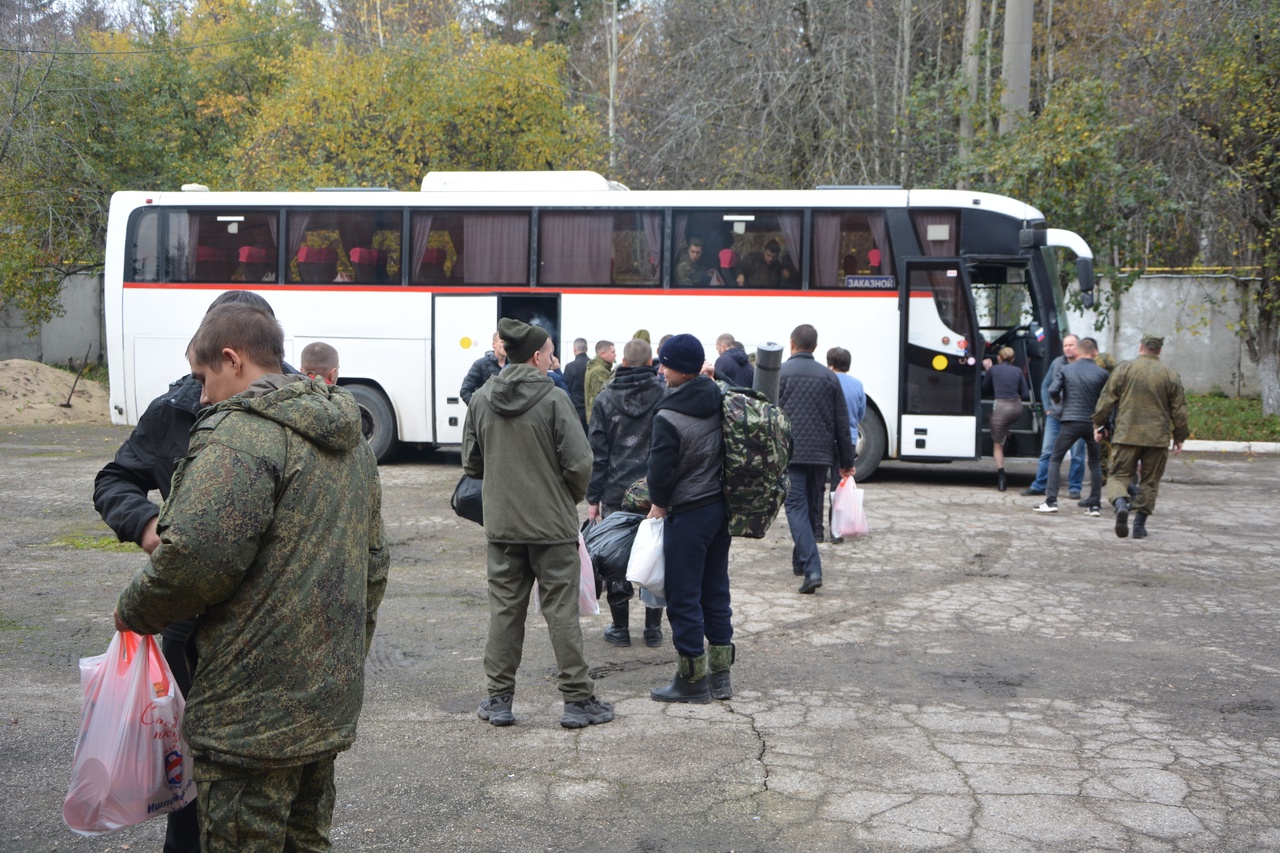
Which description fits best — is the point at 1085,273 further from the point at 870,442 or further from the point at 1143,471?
the point at 1143,471

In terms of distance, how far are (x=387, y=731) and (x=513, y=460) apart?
1330 mm

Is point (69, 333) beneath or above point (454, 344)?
beneath

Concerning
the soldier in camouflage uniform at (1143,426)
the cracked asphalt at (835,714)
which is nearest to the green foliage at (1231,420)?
the soldier in camouflage uniform at (1143,426)

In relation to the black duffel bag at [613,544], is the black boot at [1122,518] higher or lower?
lower

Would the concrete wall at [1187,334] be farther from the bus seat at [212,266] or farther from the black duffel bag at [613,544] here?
the black duffel bag at [613,544]

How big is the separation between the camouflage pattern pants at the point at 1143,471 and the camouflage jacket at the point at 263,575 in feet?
28.9

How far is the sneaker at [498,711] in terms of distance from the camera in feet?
17.5

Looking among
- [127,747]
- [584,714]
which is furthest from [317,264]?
[127,747]

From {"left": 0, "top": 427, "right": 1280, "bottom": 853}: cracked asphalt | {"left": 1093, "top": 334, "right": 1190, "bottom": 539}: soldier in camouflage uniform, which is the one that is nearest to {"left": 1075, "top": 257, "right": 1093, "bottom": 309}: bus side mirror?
{"left": 1093, "top": 334, "right": 1190, "bottom": 539}: soldier in camouflage uniform

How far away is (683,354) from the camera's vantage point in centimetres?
559

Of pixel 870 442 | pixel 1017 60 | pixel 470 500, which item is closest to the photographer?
pixel 470 500

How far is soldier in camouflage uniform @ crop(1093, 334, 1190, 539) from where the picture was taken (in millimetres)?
9945

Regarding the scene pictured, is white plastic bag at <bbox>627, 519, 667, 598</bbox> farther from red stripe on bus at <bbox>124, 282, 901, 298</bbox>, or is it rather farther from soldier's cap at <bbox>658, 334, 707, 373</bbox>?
red stripe on bus at <bbox>124, 282, 901, 298</bbox>

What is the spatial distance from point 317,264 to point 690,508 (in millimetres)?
10807
